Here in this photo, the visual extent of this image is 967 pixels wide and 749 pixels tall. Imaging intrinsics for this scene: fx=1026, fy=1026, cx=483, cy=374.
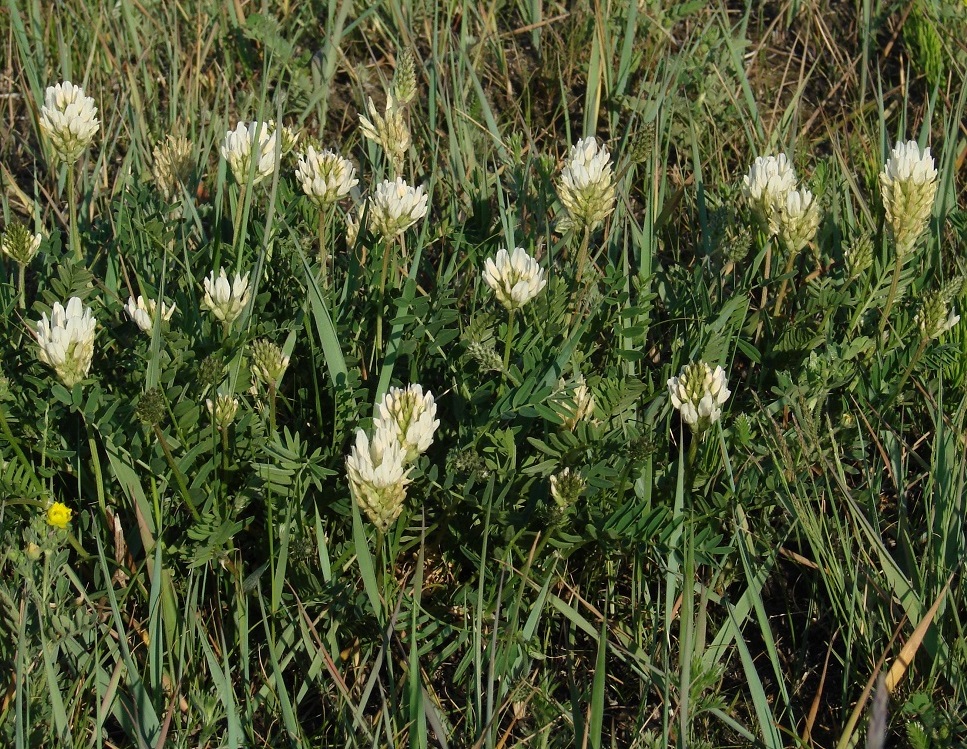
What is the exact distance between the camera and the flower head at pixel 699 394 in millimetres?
A: 2115

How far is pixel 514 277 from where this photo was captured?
2.21 meters

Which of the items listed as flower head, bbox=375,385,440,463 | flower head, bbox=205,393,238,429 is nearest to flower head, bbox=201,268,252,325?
flower head, bbox=205,393,238,429

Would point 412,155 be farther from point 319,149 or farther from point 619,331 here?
point 619,331

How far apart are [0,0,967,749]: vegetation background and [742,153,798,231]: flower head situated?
0.09 metres

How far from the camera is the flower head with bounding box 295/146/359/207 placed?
94.3 inches

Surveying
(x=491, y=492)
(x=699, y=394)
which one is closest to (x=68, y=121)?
(x=491, y=492)

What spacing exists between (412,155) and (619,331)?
3.61 ft

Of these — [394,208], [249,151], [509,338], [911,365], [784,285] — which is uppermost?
[249,151]

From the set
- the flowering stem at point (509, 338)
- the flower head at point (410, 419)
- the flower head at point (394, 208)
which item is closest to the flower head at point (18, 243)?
the flower head at point (394, 208)

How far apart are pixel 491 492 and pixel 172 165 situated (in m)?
1.31

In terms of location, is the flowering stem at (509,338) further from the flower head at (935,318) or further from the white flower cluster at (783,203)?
the flower head at (935,318)

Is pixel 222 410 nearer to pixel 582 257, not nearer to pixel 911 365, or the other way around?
pixel 582 257

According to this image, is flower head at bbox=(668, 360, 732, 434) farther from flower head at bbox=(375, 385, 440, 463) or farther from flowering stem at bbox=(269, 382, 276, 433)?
flowering stem at bbox=(269, 382, 276, 433)

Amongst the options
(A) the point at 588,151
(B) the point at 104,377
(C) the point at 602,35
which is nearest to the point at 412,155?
(C) the point at 602,35
